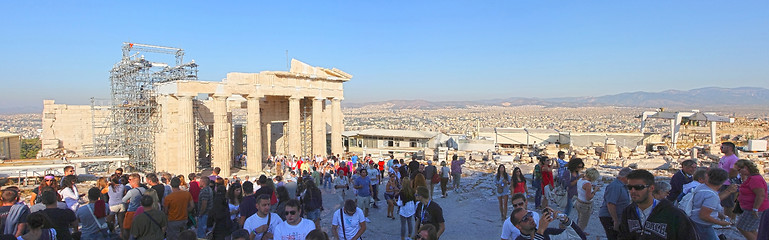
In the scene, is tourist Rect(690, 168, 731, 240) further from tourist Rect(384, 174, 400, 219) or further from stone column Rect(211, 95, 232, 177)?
stone column Rect(211, 95, 232, 177)

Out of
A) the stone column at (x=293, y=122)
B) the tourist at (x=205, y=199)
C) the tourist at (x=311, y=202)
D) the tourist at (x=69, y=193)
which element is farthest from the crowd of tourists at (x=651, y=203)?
the stone column at (x=293, y=122)

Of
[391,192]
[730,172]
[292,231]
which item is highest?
[730,172]

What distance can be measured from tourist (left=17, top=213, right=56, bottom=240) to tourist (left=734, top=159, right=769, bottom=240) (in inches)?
367

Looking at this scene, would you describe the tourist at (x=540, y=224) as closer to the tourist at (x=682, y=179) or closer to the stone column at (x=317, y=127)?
the tourist at (x=682, y=179)

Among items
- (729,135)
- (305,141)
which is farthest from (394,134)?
(729,135)

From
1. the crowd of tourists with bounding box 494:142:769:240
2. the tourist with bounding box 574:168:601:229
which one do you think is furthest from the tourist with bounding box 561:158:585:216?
the tourist with bounding box 574:168:601:229

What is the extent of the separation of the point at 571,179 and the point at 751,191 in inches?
109

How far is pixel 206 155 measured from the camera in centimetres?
2611

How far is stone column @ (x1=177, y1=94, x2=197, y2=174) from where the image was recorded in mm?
18328

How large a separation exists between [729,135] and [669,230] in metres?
34.2

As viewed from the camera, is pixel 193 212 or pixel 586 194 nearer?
pixel 586 194

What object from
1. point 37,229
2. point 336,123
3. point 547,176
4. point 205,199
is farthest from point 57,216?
point 336,123

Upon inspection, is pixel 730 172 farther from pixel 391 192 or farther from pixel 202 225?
pixel 202 225

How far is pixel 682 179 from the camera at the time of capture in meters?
7.38
